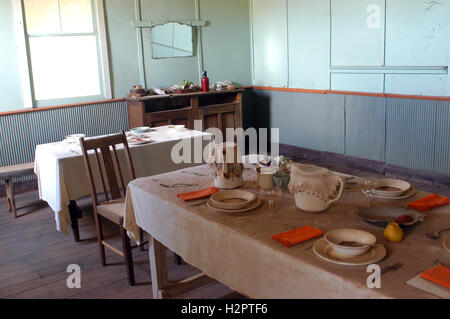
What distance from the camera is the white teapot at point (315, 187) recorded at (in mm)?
1890

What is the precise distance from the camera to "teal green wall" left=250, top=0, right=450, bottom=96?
4.61 m

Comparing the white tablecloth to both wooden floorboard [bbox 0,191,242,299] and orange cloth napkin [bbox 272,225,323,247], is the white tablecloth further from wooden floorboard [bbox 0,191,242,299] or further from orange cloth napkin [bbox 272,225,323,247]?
orange cloth napkin [bbox 272,225,323,247]

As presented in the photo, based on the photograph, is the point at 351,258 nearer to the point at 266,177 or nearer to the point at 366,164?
the point at 266,177

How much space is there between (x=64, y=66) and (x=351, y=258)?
4817mm

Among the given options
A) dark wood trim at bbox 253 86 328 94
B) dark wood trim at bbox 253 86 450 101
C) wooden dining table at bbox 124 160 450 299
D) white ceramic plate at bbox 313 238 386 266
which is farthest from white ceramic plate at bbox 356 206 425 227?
dark wood trim at bbox 253 86 328 94

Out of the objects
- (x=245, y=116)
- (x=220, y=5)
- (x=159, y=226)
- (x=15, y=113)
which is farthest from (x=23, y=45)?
(x=159, y=226)

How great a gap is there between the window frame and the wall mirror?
0.70 metres

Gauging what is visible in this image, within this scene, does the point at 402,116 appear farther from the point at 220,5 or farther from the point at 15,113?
the point at 15,113

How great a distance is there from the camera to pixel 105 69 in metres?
5.75

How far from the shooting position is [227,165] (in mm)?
2318

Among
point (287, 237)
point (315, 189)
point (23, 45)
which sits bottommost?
point (287, 237)

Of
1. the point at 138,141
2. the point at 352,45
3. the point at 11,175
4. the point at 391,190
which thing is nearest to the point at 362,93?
the point at 352,45

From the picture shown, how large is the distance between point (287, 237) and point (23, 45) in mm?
4499
